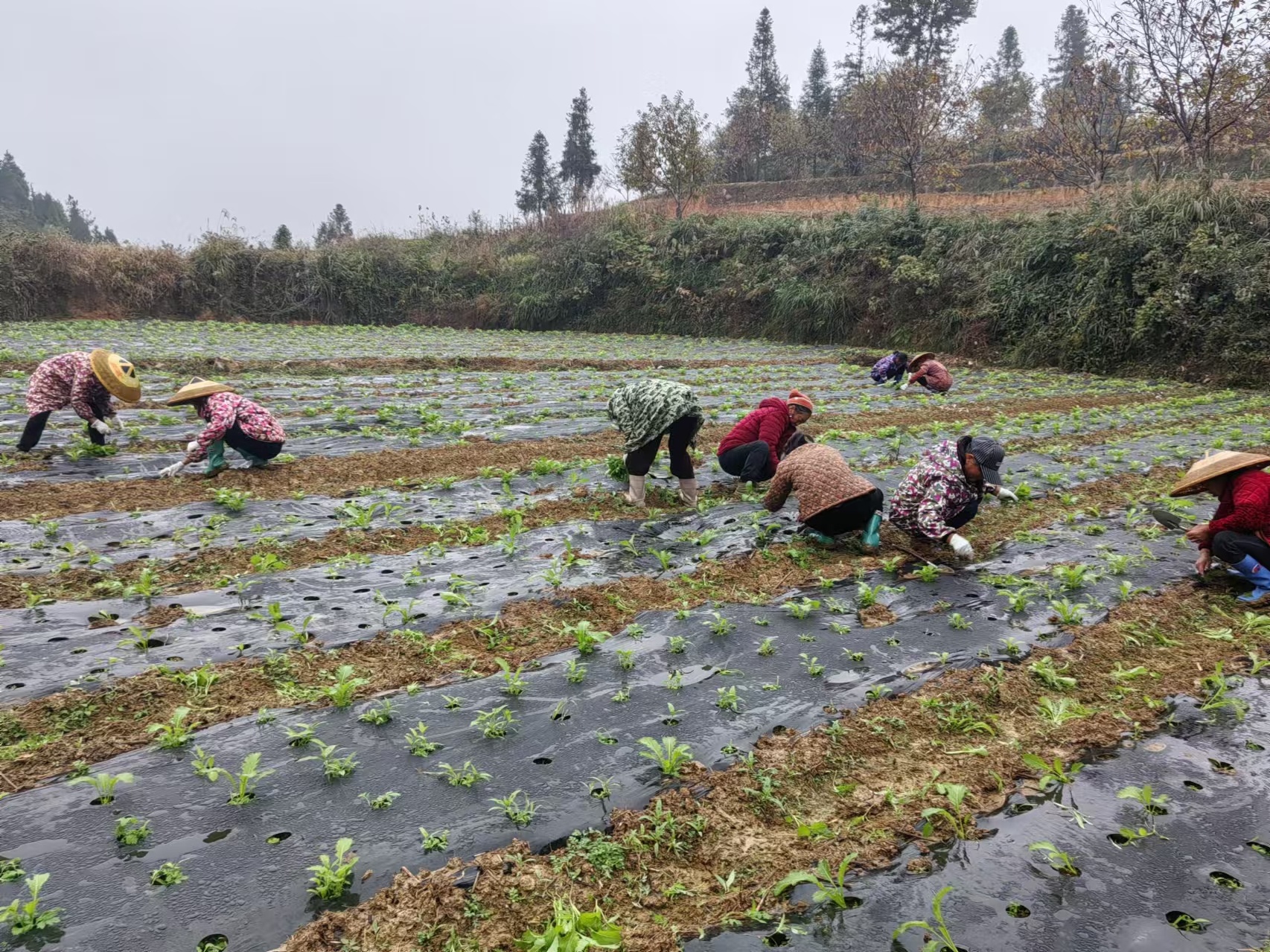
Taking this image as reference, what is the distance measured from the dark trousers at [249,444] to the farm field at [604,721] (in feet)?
1.03

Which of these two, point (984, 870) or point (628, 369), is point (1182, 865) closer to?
point (984, 870)

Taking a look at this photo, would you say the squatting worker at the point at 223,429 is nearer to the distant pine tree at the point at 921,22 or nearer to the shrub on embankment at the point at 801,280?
the shrub on embankment at the point at 801,280

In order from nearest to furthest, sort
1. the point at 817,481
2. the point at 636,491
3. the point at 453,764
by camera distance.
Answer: the point at 453,764 → the point at 817,481 → the point at 636,491

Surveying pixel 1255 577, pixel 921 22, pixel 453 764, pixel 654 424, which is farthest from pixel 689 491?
pixel 921 22

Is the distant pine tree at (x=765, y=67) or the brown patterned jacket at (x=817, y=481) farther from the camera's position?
the distant pine tree at (x=765, y=67)

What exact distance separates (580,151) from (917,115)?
4064 centimetres

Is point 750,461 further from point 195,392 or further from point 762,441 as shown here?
point 195,392

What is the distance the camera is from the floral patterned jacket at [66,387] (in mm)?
7934

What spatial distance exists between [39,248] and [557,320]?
19843 millimetres

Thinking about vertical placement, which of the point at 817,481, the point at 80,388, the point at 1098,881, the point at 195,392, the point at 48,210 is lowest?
the point at 1098,881

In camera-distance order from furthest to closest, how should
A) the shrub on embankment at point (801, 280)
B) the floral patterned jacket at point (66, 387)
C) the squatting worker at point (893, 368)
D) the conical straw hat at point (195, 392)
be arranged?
1. the shrub on embankment at point (801, 280)
2. the squatting worker at point (893, 368)
3. the floral patterned jacket at point (66, 387)
4. the conical straw hat at point (195, 392)

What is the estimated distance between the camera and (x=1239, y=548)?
16.5ft

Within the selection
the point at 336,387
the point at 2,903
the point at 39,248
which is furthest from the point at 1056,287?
the point at 39,248

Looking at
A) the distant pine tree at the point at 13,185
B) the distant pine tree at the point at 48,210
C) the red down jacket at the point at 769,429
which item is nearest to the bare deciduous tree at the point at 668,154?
the red down jacket at the point at 769,429
